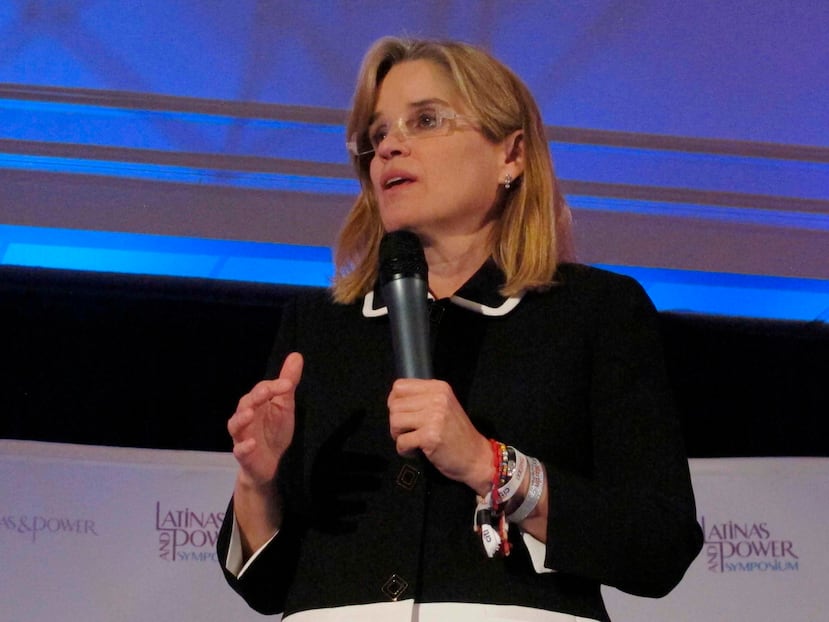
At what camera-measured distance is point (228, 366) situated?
3912 millimetres

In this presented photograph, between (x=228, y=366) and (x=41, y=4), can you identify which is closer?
(x=41, y=4)

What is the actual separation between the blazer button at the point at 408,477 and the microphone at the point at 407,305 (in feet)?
0.60

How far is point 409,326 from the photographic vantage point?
130cm

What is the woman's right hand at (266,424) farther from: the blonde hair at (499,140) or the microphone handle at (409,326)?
the blonde hair at (499,140)

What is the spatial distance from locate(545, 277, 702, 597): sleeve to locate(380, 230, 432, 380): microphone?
0.76 ft

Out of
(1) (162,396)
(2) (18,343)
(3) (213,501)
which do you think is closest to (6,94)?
(2) (18,343)

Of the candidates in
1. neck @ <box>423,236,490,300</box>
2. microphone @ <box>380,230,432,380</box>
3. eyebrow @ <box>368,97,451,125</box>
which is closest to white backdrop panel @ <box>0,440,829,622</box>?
neck @ <box>423,236,490,300</box>

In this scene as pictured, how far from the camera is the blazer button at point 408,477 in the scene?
144 cm

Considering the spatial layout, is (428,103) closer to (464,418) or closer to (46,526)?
(464,418)

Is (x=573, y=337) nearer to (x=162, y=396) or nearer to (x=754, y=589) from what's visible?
(x=754, y=589)

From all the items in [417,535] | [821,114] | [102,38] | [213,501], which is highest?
[102,38]

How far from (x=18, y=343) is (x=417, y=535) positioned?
110 inches

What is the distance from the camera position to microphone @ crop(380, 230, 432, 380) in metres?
1.27

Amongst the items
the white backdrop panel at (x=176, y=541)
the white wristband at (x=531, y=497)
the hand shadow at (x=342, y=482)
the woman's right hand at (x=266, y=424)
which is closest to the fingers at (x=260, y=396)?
the woman's right hand at (x=266, y=424)
